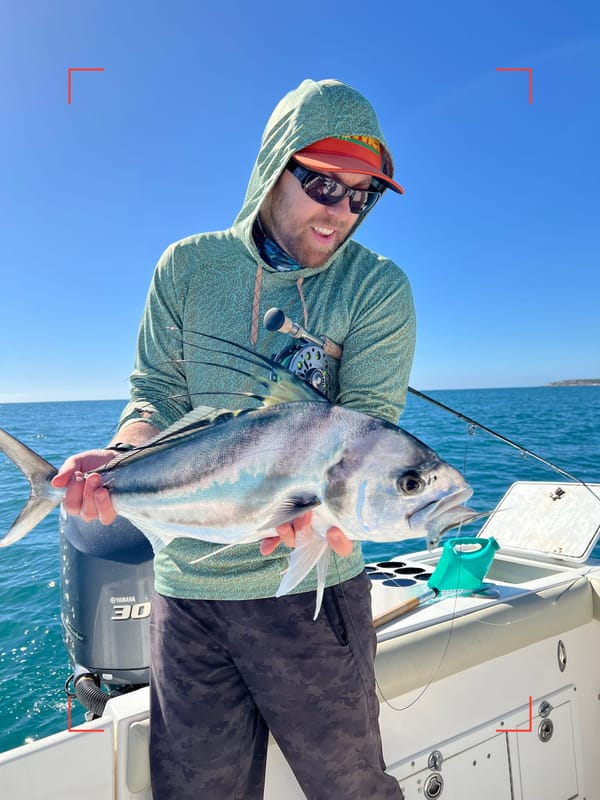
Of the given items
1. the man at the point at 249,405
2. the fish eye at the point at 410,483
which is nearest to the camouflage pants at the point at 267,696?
the man at the point at 249,405

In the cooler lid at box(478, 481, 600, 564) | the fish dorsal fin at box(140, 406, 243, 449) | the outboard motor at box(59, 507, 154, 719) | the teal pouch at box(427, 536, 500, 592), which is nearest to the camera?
the fish dorsal fin at box(140, 406, 243, 449)

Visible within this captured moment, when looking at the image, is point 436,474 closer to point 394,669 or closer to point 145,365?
point 145,365

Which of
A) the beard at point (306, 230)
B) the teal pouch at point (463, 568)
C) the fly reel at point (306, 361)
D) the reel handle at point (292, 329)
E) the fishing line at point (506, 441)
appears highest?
the beard at point (306, 230)

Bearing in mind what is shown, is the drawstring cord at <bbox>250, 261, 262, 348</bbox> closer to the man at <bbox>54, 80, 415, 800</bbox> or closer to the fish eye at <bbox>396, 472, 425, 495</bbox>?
the man at <bbox>54, 80, 415, 800</bbox>

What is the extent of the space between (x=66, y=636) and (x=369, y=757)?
2.09 metres

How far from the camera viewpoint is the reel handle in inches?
70.6

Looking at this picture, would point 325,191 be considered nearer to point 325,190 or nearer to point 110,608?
point 325,190

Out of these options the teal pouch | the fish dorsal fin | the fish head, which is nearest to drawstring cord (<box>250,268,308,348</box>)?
the fish dorsal fin

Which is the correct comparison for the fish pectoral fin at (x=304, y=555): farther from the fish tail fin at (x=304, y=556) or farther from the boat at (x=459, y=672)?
the boat at (x=459, y=672)

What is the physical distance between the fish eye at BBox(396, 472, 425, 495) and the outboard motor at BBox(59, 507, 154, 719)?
1877 millimetres

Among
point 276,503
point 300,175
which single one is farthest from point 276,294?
point 276,503

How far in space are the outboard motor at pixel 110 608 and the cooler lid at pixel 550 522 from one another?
2.50m

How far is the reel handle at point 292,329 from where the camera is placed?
5.88 feet

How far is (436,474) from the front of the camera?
4.85 feet
